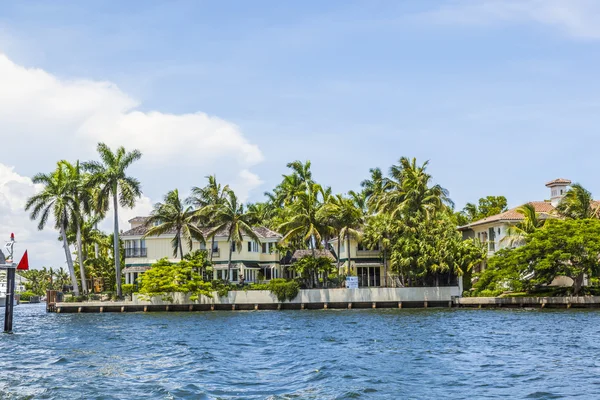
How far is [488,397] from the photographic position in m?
19.8

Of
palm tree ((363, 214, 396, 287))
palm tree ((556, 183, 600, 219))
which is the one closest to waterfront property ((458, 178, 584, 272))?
palm tree ((556, 183, 600, 219))

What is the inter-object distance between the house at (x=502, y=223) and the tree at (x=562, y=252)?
302 inches

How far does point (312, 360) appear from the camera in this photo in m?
28.2

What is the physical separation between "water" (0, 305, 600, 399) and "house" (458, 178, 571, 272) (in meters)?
24.8

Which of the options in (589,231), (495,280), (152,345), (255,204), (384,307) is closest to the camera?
(152,345)

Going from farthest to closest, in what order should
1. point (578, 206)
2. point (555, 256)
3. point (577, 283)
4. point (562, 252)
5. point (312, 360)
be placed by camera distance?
point (578, 206) → point (577, 283) → point (562, 252) → point (555, 256) → point (312, 360)

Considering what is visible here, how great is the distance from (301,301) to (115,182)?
22.1m

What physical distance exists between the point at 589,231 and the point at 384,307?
19.4 metres

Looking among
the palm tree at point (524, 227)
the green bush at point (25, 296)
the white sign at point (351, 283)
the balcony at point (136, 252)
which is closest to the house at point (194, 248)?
the balcony at point (136, 252)

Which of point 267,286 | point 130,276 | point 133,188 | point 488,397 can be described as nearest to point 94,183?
point 133,188

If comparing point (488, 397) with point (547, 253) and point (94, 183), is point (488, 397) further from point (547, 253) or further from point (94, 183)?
point (94, 183)

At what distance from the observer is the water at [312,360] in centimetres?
2120

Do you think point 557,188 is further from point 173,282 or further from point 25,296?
point 25,296

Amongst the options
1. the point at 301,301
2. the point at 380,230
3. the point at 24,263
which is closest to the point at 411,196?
the point at 380,230
